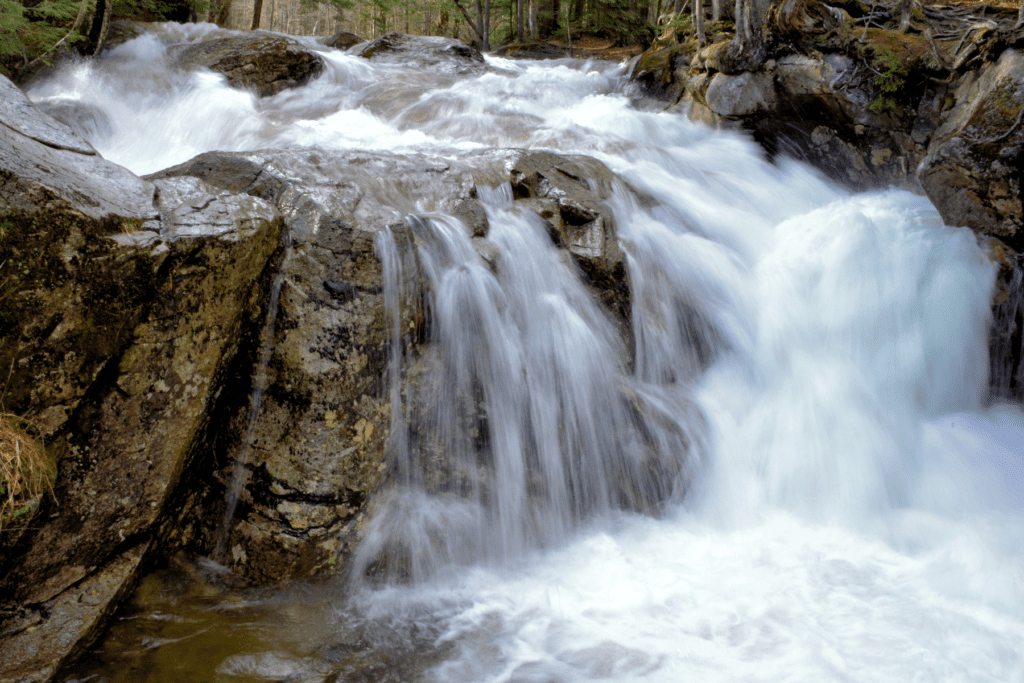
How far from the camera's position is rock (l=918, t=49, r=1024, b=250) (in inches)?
190

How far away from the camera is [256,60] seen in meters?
9.27

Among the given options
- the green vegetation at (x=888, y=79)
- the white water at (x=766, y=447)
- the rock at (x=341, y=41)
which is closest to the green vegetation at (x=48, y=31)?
the white water at (x=766, y=447)

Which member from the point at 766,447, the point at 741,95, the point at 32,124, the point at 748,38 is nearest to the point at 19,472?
the point at 32,124

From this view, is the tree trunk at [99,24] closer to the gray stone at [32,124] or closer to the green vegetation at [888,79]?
the gray stone at [32,124]

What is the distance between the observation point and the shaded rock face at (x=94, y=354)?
237 centimetres

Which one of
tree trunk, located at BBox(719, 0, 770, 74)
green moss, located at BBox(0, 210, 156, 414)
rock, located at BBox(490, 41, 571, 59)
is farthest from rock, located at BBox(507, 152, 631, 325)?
rock, located at BBox(490, 41, 571, 59)

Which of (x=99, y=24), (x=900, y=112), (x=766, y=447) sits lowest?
(x=766, y=447)

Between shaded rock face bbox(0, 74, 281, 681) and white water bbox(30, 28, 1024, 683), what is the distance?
126cm

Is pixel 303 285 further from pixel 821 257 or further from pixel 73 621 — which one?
pixel 821 257

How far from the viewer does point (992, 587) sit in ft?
10.8

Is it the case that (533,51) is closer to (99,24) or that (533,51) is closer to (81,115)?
(99,24)

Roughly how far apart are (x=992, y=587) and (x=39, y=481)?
4.94 metres

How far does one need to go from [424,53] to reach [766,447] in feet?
36.3

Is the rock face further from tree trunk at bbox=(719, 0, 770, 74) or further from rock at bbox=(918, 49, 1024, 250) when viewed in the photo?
tree trunk at bbox=(719, 0, 770, 74)
